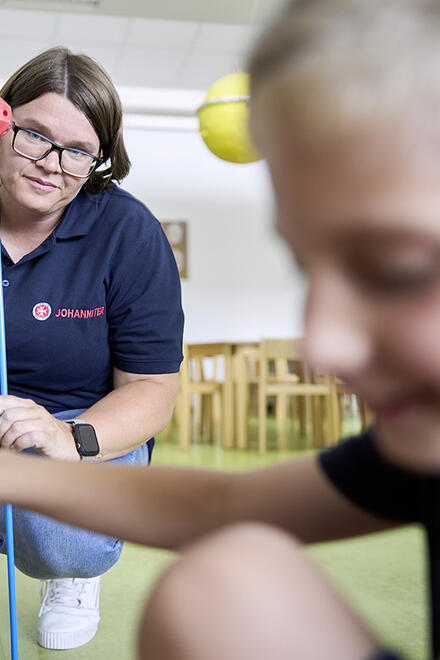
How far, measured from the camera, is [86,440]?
1.47 meters

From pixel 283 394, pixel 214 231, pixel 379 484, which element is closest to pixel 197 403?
pixel 283 394

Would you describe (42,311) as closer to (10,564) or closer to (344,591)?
(10,564)

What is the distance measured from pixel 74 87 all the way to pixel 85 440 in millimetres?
701

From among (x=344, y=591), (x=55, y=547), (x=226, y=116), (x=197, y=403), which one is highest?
(x=226, y=116)

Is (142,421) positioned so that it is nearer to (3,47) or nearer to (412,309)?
(412,309)

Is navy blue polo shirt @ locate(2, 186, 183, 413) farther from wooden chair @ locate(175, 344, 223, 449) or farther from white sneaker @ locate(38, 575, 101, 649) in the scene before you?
wooden chair @ locate(175, 344, 223, 449)

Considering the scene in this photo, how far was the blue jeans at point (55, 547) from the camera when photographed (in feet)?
5.11

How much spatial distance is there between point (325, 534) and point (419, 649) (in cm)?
110

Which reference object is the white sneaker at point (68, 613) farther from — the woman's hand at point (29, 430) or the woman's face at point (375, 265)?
the woman's face at point (375, 265)

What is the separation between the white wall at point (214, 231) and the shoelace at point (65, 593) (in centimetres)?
580

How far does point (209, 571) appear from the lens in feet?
1.65

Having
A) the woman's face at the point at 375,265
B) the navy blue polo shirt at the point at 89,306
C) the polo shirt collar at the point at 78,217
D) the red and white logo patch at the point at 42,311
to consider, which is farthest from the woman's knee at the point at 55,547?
the woman's face at the point at 375,265

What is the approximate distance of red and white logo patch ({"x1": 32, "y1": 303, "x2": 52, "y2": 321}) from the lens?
5.41 ft

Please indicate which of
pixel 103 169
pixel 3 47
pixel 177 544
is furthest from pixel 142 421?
pixel 3 47
